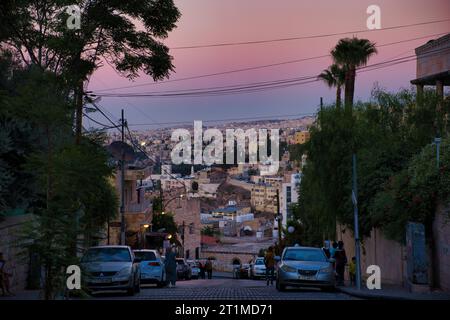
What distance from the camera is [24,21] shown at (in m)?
28.7

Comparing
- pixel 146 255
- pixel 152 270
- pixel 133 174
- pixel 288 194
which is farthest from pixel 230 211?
pixel 152 270

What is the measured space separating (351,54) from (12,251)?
28.4 meters

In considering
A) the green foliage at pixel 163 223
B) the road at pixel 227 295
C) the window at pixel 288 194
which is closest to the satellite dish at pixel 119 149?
the road at pixel 227 295

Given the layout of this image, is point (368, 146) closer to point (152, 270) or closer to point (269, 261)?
point (269, 261)

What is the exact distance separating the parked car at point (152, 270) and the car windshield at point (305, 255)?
274 inches

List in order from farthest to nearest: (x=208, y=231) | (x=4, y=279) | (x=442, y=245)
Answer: (x=208, y=231)
(x=442, y=245)
(x=4, y=279)

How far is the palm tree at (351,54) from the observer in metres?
49.1

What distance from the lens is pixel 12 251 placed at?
26.5 meters

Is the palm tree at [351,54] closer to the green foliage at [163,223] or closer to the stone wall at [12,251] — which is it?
the stone wall at [12,251]

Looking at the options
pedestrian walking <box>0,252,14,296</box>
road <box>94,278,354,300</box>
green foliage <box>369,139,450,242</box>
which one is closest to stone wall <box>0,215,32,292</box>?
pedestrian walking <box>0,252,14,296</box>

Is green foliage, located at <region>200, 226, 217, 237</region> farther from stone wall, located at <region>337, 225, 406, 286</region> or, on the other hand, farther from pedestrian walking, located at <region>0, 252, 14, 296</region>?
pedestrian walking, located at <region>0, 252, 14, 296</region>

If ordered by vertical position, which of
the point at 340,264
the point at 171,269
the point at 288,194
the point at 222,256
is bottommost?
the point at 222,256

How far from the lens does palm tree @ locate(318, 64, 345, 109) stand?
54.1 meters
